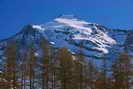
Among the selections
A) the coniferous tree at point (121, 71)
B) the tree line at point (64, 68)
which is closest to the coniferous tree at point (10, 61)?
the tree line at point (64, 68)

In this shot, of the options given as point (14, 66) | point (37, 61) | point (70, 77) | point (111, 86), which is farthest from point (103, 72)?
point (14, 66)

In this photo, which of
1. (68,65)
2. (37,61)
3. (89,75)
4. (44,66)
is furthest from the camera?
(89,75)

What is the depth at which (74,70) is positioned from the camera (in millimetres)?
50812

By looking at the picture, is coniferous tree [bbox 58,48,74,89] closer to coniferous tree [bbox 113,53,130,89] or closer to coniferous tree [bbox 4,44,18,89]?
coniferous tree [bbox 113,53,130,89]

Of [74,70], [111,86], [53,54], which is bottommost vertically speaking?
[111,86]

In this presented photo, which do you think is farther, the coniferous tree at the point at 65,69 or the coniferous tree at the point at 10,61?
the coniferous tree at the point at 10,61

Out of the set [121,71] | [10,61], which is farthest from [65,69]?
[10,61]

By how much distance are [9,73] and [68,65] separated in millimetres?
11829

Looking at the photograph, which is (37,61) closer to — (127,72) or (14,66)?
(14,66)

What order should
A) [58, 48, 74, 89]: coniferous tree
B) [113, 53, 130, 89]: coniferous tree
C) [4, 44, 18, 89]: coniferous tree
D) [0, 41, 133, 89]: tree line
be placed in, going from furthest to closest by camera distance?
[4, 44, 18, 89]: coniferous tree
[113, 53, 130, 89]: coniferous tree
[0, 41, 133, 89]: tree line
[58, 48, 74, 89]: coniferous tree

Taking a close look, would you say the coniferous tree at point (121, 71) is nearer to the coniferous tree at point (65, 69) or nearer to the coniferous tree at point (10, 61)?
Answer: the coniferous tree at point (65, 69)

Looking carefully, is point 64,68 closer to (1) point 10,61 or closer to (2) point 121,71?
(2) point 121,71

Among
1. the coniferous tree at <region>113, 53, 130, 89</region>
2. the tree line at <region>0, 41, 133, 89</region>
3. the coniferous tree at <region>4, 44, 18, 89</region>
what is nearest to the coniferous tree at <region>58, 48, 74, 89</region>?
the tree line at <region>0, 41, 133, 89</region>

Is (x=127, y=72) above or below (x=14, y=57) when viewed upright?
below
